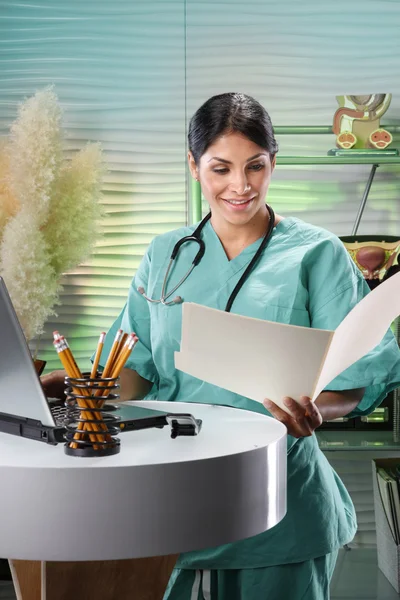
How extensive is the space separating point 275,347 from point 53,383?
0.41m

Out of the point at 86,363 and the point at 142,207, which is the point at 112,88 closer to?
the point at 142,207

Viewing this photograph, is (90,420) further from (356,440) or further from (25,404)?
(356,440)

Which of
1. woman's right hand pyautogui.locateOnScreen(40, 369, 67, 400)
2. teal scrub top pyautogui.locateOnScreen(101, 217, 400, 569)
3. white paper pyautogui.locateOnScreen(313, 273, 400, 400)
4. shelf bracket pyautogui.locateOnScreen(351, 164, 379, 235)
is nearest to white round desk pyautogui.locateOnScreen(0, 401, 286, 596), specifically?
white paper pyautogui.locateOnScreen(313, 273, 400, 400)

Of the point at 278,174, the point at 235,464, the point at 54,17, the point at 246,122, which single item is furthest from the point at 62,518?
the point at 54,17

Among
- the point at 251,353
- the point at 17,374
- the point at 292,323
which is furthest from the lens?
the point at 292,323

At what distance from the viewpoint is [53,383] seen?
1224mm

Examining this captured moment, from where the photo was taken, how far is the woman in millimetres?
1334

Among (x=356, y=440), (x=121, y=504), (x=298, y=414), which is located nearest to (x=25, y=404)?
(x=121, y=504)

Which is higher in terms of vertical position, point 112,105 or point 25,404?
point 112,105

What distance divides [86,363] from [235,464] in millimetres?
2364

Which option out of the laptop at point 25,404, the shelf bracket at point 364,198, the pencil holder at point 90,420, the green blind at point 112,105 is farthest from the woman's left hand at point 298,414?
the green blind at point 112,105

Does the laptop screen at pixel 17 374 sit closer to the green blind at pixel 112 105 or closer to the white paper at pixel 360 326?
the white paper at pixel 360 326

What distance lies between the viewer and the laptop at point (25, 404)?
86 cm

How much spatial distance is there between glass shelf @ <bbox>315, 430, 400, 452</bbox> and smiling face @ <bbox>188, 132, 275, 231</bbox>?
1463mm
